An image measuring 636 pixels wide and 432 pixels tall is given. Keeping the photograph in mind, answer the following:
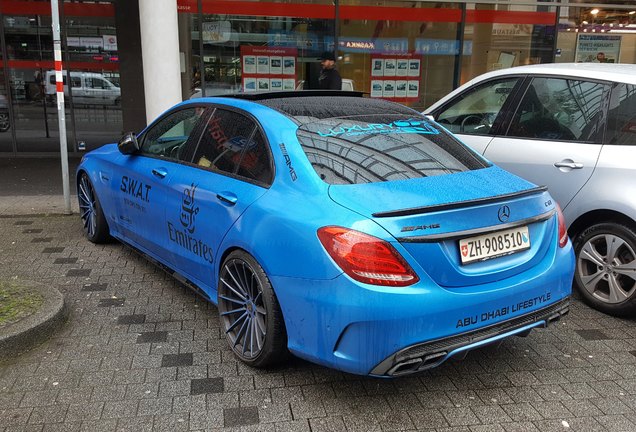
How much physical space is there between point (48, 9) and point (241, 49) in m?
3.69

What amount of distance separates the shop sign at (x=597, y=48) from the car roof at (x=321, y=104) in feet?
34.0

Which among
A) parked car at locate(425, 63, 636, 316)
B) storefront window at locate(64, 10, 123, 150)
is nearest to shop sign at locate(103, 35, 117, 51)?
storefront window at locate(64, 10, 123, 150)

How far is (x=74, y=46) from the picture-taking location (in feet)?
35.0

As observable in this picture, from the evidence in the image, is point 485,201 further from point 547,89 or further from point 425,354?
point 547,89

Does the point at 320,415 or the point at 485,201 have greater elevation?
the point at 485,201

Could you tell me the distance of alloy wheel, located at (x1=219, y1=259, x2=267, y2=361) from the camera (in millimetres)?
3137

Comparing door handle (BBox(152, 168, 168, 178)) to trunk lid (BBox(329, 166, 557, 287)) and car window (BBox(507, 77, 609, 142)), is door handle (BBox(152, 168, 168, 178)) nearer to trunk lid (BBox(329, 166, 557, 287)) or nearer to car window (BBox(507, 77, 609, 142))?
trunk lid (BBox(329, 166, 557, 287))

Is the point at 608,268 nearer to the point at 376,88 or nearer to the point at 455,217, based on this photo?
the point at 455,217

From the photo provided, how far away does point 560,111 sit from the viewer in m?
4.45

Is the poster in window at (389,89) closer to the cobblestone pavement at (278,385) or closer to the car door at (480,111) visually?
the car door at (480,111)

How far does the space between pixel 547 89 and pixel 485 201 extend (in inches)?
89.7

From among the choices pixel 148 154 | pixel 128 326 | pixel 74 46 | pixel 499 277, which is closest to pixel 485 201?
pixel 499 277

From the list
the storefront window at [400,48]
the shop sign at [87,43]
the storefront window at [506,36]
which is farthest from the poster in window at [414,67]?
the shop sign at [87,43]

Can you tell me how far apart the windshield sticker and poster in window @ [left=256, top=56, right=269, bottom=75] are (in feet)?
25.7
